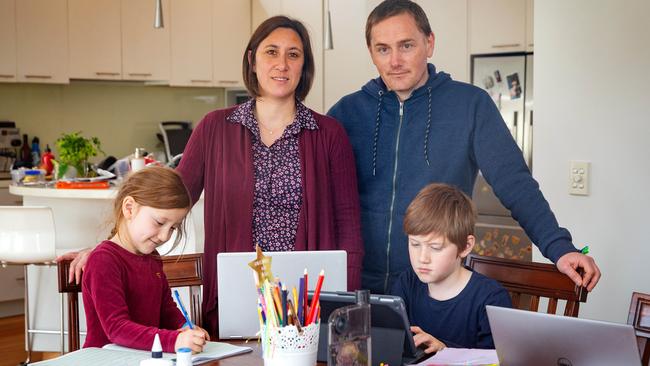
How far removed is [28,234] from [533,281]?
2951 mm

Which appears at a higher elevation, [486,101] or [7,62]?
[7,62]

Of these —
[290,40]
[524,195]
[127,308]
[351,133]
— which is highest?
[290,40]

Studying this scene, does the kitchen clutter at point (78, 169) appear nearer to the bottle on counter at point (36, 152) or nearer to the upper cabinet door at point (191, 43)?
the bottle on counter at point (36, 152)

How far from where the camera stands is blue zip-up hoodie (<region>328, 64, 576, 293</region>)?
2.42m

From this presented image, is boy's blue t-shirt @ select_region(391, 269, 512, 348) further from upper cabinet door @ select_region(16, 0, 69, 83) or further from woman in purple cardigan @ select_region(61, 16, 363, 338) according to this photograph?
upper cabinet door @ select_region(16, 0, 69, 83)

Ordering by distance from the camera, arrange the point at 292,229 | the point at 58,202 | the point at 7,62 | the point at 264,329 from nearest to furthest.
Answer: the point at 264,329 < the point at 292,229 < the point at 58,202 < the point at 7,62

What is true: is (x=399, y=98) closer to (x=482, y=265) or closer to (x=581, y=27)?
(x=482, y=265)

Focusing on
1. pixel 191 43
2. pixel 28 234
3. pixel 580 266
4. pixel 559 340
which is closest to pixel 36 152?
pixel 191 43

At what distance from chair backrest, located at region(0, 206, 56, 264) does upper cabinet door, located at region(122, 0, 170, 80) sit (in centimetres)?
264

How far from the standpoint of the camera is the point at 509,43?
5.59m

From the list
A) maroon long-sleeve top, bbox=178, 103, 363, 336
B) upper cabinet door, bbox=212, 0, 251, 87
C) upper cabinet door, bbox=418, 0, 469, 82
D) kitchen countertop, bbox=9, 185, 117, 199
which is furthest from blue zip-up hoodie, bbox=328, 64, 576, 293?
upper cabinet door, bbox=212, 0, 251, 87

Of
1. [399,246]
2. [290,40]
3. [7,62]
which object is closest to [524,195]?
[399,246]

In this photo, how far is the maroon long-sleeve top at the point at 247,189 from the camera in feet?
7.63

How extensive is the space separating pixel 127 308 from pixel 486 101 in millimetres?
1203
